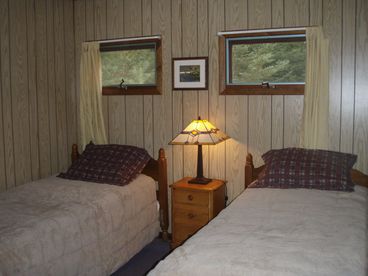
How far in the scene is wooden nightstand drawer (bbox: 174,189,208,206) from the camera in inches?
124

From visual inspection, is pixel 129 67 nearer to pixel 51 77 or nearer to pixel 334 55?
pixel 51 77

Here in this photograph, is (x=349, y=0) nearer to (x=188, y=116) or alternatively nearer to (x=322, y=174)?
(x=322, y=174)

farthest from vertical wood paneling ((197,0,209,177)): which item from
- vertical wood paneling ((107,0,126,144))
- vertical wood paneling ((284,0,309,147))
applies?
vertical wood paneling ((107,0,126,144))

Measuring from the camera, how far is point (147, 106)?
12.2ft

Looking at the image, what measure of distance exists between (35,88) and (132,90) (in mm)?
866

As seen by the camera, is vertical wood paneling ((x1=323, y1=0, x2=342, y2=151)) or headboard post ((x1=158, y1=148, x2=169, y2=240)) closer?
vertical wood paneling ((x1=323, y1=0, x2=342, y2=151))

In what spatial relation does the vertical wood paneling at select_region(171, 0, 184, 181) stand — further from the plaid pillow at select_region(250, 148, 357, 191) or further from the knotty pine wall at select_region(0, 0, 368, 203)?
the plaid pillow at select_region(250, 148, 357, 191)

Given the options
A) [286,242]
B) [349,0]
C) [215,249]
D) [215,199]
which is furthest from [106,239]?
[349,0]

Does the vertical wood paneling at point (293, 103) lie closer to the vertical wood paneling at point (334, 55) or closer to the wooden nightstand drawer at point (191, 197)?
the vertical wood paneling at point (334, 55)

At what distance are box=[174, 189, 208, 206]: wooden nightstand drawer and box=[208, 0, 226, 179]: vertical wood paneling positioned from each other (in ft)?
1.27

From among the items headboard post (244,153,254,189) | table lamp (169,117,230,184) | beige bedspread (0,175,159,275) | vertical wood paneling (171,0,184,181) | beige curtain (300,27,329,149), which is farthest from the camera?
vertical wood paneling (171,0,184,181)

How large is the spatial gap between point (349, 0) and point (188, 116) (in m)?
1.57

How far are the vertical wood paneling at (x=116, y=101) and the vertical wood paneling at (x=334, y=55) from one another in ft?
6.03

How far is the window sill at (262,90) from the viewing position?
3.18 meters
